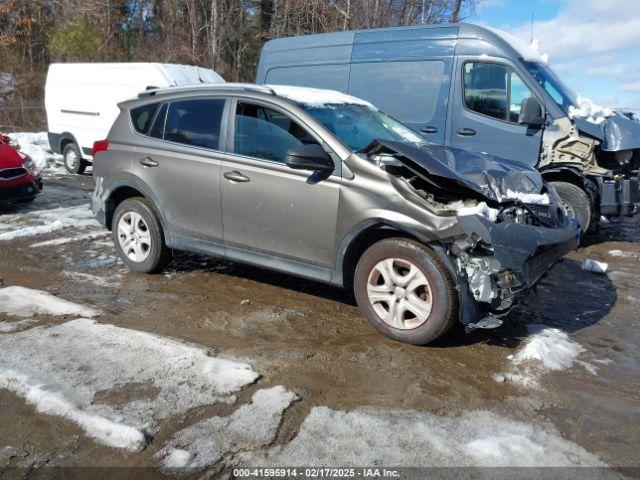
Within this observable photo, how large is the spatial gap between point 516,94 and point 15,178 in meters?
7.17

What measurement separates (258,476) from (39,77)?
24175 millimetres

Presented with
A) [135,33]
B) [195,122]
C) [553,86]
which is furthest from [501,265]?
[135,33]

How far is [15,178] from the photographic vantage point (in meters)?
8.15

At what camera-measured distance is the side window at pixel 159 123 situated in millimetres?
5215

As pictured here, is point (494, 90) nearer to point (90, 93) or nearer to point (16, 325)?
point (16, 325)

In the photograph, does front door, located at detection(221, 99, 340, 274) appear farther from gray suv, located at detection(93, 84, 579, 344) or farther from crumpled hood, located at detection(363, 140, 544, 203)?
crumpled hood, located at detection(363, 140, 544, 203)

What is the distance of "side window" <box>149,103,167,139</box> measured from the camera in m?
5.21

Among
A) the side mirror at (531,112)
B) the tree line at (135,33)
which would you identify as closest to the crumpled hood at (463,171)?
the side mirror at (531,112)

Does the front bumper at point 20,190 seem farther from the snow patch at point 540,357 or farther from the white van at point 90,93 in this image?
the snow patch at point 540,357

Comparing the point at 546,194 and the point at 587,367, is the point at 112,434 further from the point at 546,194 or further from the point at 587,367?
the point at 546,194

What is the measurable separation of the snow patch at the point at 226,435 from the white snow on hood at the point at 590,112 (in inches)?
218

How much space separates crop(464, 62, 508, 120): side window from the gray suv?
2.53 m

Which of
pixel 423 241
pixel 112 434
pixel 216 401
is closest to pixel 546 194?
pixel 423 241

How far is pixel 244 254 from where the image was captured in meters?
4.66
